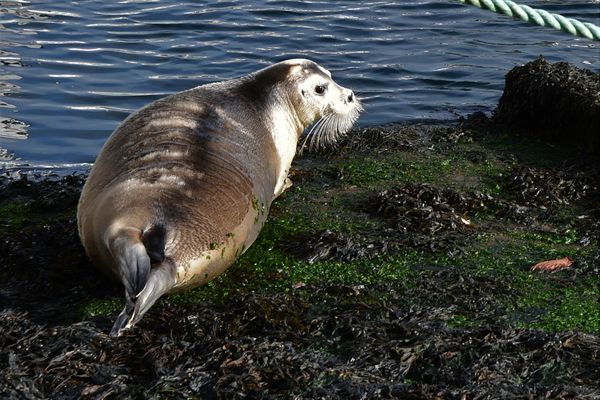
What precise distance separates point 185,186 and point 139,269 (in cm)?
88

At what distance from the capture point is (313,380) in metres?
4.25

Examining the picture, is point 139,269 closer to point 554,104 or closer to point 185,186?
point 185,186

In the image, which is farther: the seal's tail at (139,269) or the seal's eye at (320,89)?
the seal's eye at (320,89)

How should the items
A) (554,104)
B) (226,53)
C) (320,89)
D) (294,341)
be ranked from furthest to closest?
(226,53)
(554,104)
(320,89)
(294,341)

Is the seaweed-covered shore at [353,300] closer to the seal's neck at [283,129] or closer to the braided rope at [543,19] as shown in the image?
the seal's neck at [283,129]

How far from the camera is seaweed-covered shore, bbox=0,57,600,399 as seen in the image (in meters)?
4.27

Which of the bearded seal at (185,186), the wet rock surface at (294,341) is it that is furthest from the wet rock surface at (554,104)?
A: the wet rock surface at (294,341)

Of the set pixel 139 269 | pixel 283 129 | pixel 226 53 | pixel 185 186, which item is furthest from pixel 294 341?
pixel 226 53

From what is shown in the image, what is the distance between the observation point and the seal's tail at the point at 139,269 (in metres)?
4.44

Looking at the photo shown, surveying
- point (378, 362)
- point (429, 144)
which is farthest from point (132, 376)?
point (429, 144)

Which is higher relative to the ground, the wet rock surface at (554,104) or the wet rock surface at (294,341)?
the wet rock surface at (554,104)

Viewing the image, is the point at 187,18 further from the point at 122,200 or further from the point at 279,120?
the point at 122,200

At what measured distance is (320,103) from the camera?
7.64m

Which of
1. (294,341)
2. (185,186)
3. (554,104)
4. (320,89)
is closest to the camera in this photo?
(294,341)
